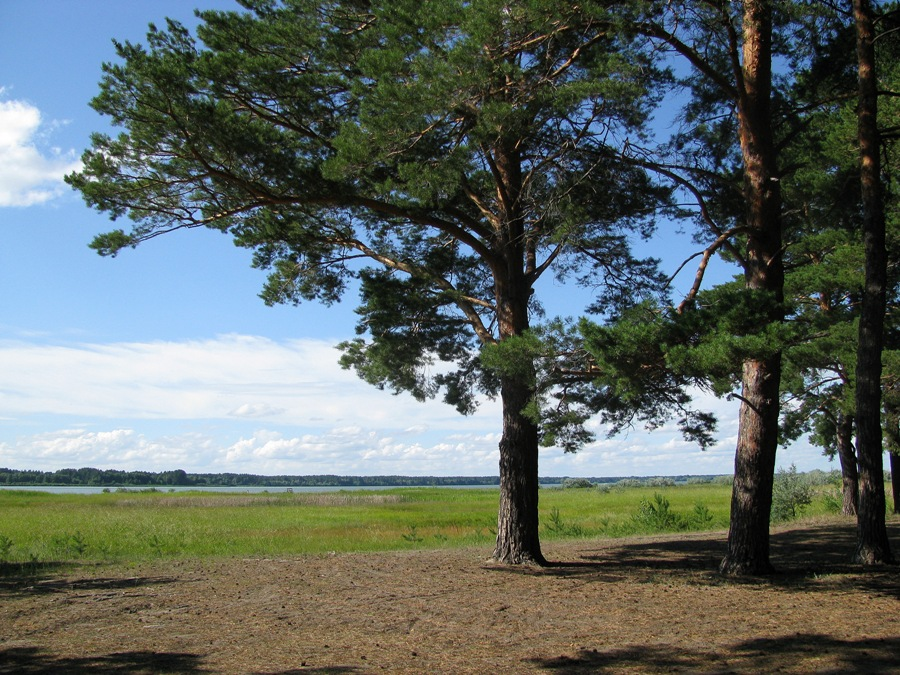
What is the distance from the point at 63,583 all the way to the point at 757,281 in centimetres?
948

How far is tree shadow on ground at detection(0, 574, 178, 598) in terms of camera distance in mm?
8234

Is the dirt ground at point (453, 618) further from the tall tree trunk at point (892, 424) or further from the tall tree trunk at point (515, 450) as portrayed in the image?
the tall tree trunk at point (892, 424)

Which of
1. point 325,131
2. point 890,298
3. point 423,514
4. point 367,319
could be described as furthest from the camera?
point 423,514

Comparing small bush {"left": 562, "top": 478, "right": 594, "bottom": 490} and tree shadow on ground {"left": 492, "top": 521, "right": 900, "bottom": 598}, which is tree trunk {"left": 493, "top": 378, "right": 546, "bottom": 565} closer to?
tree shadow on ground {"left": 492, "top": 521, "right": 900, "bottom": 598}

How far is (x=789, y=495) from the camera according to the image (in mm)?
23234

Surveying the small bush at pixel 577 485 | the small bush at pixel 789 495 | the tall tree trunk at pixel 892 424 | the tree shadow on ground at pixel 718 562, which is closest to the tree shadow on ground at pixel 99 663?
the tree shadow on ground at pixel 718 562

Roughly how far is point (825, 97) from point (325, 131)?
7076 millimetres

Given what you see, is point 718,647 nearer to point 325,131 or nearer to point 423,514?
point 325,131

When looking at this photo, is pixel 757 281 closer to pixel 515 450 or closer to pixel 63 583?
pixel 515 450

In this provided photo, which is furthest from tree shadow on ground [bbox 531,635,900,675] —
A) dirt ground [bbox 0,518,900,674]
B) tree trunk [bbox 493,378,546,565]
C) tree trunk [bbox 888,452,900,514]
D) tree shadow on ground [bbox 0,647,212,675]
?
tree trunk [bbox 888,452,900,514]

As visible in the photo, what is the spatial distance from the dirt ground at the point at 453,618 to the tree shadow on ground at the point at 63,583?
0.03 metres

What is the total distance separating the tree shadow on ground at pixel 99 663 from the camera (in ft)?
15.6

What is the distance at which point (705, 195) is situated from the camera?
34.2 feet

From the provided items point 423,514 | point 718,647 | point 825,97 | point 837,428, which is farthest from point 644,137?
point 423,514
